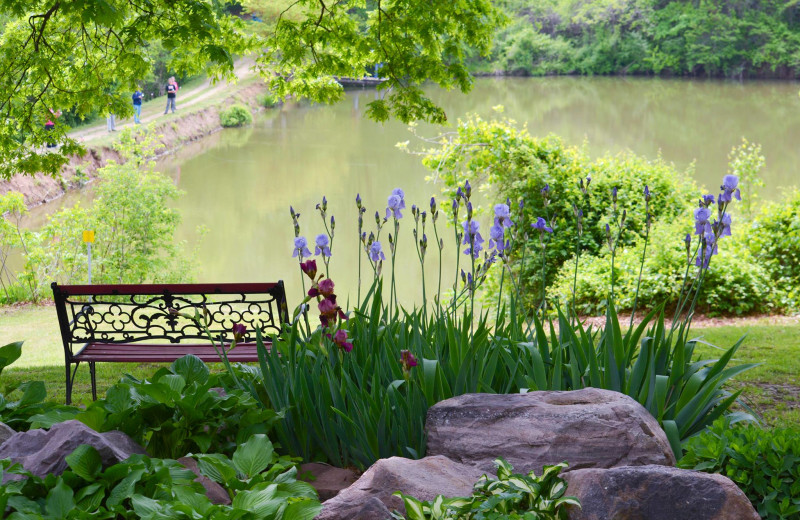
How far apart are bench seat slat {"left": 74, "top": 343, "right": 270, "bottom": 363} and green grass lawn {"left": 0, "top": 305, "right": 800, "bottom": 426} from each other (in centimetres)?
17

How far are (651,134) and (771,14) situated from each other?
2009 centimetres

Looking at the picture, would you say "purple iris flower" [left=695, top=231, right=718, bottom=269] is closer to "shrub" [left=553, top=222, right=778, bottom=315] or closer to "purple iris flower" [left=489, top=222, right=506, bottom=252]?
"purple iris flower" [left=489, top=222, right=506, bottom=252]

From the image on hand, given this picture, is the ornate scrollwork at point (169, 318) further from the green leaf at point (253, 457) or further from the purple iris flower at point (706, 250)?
the purple iris flower at point (706, 250)

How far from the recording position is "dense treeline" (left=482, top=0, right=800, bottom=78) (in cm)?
3928

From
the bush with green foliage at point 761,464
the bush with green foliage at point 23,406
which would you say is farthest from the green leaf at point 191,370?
the bush with green foliage at point 761,464

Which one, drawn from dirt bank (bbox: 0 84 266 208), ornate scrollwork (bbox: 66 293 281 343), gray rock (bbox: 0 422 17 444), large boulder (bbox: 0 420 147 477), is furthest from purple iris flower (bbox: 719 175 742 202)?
A: dirt bank (bbox: 0 84 266 208)

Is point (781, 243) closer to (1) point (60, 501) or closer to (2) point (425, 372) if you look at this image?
(2) point (425, 372)

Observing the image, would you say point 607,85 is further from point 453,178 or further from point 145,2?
point 145,2

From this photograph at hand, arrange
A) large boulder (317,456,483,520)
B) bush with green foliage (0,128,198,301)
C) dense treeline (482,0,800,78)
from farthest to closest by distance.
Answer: dense treeline (482,0,800,78) < bush with green foliage (0,128,198,301) < large boulder (317,456,483,520)

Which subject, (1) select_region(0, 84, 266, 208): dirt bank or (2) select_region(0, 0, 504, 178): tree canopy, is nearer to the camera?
(2) select_region(0, 0, 504, 178): tree canopy

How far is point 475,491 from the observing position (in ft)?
7.50

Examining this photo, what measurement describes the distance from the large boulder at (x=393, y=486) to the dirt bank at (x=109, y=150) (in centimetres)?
1048

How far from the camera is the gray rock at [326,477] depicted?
2.63m

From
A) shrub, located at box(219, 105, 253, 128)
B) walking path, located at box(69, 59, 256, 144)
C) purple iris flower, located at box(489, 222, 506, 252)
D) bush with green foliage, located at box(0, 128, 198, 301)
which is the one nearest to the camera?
purple iris flower, located at box(489, 222, 506, 252)
